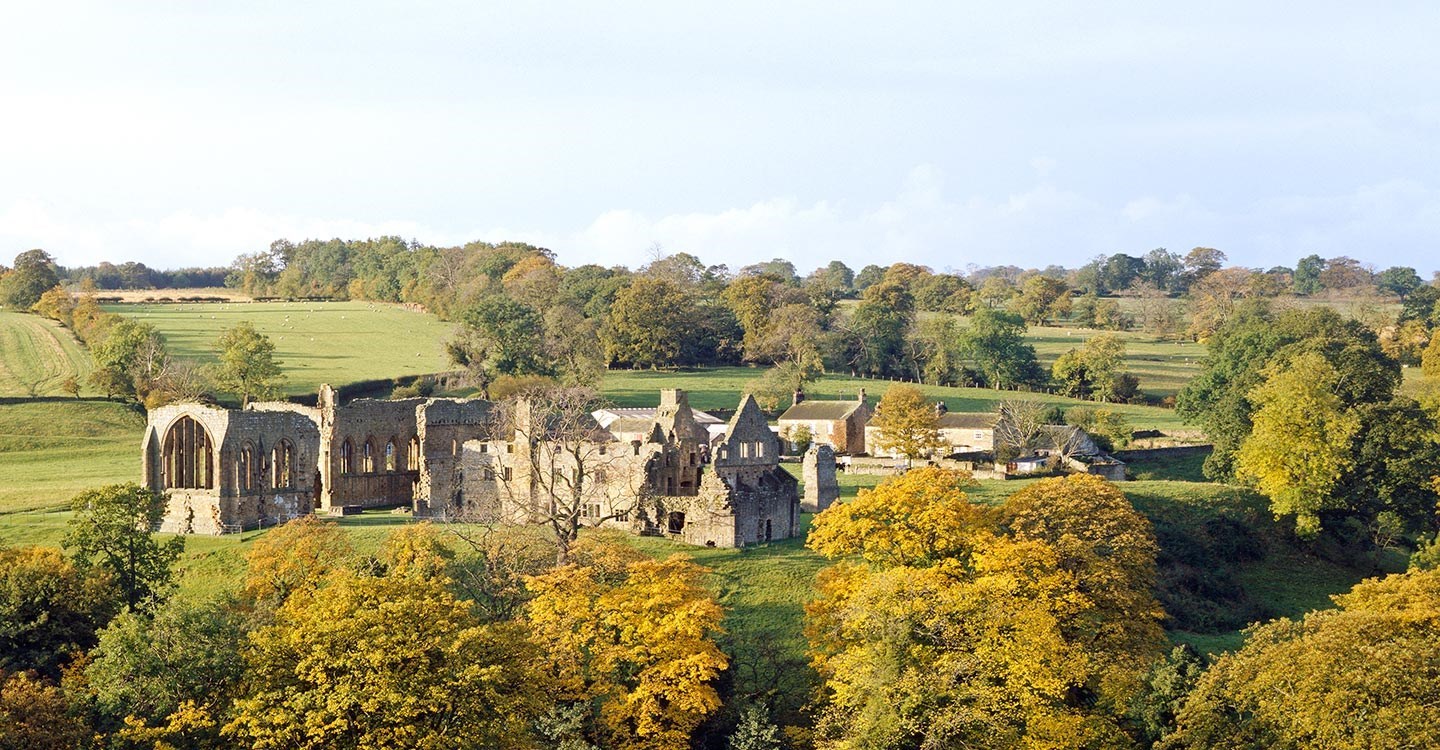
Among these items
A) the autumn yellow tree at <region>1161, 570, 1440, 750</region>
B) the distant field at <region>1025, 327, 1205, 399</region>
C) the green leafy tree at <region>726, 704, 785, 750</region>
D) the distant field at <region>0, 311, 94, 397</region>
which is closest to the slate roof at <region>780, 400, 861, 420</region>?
the distant field at <region>1025, 327, 1205, 399</region>

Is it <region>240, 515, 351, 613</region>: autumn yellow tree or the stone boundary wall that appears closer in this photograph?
<region>240, 515, 351, 613</region>: autumn yellow tree

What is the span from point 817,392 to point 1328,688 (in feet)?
209

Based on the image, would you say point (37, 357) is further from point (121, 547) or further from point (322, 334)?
point (121, 547)

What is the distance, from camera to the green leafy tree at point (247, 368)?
87312mm

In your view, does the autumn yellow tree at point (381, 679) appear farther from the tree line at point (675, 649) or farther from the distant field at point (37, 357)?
the distant field at point (37, 357)

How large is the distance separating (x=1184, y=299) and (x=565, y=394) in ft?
324

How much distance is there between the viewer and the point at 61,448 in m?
79.5

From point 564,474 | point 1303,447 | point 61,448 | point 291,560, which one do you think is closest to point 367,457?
point 564,474

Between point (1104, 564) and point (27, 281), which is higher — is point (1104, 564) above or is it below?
below

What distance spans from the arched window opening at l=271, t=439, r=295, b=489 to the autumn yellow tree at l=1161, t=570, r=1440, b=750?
35685mm

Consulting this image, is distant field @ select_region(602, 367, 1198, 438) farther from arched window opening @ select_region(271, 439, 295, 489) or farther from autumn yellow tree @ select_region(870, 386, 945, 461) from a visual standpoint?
arched window opening @ select_region(271, 439, 295, 489)

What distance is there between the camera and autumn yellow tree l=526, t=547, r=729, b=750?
138ft

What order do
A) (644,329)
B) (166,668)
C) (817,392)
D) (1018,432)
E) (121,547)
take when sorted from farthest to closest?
1. (644,329)
2. (817,392)
3. (1018,432)
4. (121,547)
5. (166,668)

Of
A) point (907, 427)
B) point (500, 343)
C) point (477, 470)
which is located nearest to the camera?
point (477, 470)
